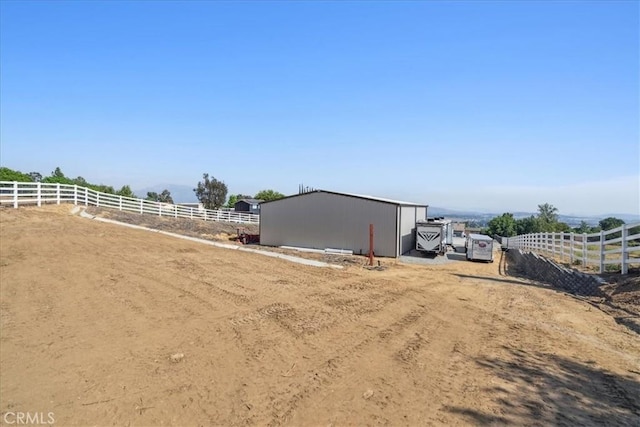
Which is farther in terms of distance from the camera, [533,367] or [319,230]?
[319,230]

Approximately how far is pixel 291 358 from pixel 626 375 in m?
4.17

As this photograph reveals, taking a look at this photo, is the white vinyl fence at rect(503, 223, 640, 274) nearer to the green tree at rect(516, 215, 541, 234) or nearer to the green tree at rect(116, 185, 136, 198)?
the green tree at rect(516, 215, 541, 234)

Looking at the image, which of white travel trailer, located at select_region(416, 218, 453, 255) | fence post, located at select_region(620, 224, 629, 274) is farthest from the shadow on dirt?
white travel trailer, located at select_region(416, 218, 453, 255)

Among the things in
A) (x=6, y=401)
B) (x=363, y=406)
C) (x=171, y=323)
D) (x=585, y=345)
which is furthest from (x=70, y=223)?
(x=585, y=345)

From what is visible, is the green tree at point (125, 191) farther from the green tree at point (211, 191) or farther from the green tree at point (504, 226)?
the green tree at point (504, 226)

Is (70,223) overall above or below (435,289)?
above

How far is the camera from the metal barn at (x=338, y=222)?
25281 millimetres

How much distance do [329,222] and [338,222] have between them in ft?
2.46

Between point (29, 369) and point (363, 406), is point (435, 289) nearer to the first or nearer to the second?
point (363, 406)

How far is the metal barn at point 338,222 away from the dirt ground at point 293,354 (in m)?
15.4

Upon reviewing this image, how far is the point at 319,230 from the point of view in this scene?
27938 millimetres

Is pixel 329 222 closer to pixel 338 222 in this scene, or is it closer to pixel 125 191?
pixel 338 222

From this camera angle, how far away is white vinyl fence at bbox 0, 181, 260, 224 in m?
21.7

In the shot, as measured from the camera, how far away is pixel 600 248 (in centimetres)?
1140
